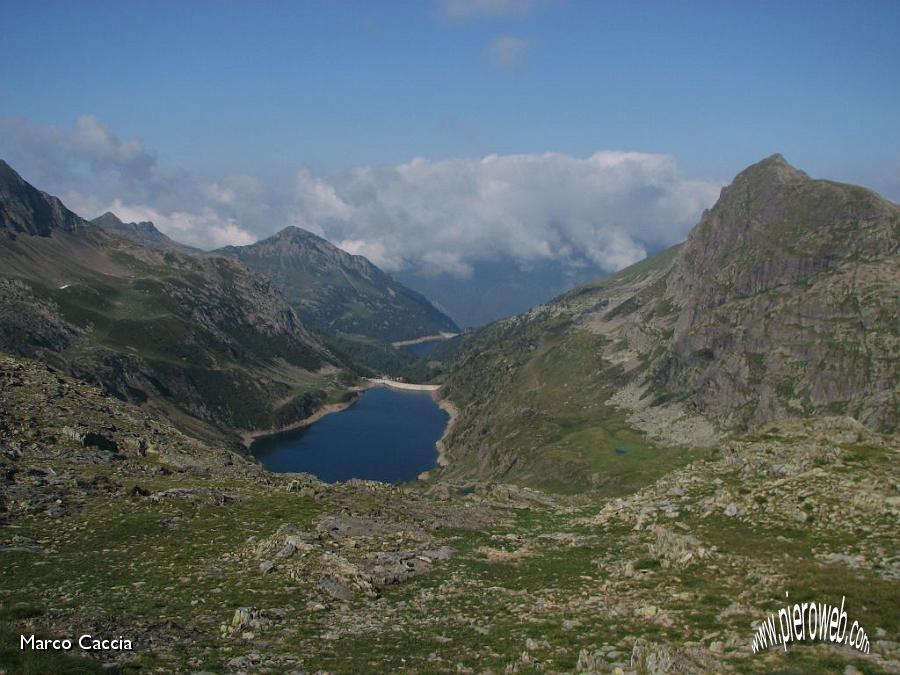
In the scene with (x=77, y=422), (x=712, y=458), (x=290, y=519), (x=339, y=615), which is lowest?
(x=339, y=615)

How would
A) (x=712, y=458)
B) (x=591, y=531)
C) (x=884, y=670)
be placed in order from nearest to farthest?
(x=884, y=670) → (x=591, y=531) → (x=712, y=458)

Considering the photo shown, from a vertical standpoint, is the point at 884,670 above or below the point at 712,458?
below

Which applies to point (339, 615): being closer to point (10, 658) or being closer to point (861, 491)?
point (10, 658)

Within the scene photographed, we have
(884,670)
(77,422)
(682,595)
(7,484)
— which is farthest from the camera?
(77,422)

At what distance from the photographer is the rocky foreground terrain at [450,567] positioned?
70.8 feet

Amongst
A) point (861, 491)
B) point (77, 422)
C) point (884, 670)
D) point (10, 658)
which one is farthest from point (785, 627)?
point (77, 422)

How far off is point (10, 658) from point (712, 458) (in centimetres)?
4696

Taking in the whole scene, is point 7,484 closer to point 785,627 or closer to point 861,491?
point 785,627

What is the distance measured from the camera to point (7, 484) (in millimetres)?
43875

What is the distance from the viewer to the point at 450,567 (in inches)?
1385

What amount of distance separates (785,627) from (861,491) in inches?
702

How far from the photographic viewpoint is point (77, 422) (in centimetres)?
6306

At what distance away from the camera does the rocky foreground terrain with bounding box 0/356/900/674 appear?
70.8 feet

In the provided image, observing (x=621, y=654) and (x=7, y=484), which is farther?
(x=7, y=484)
